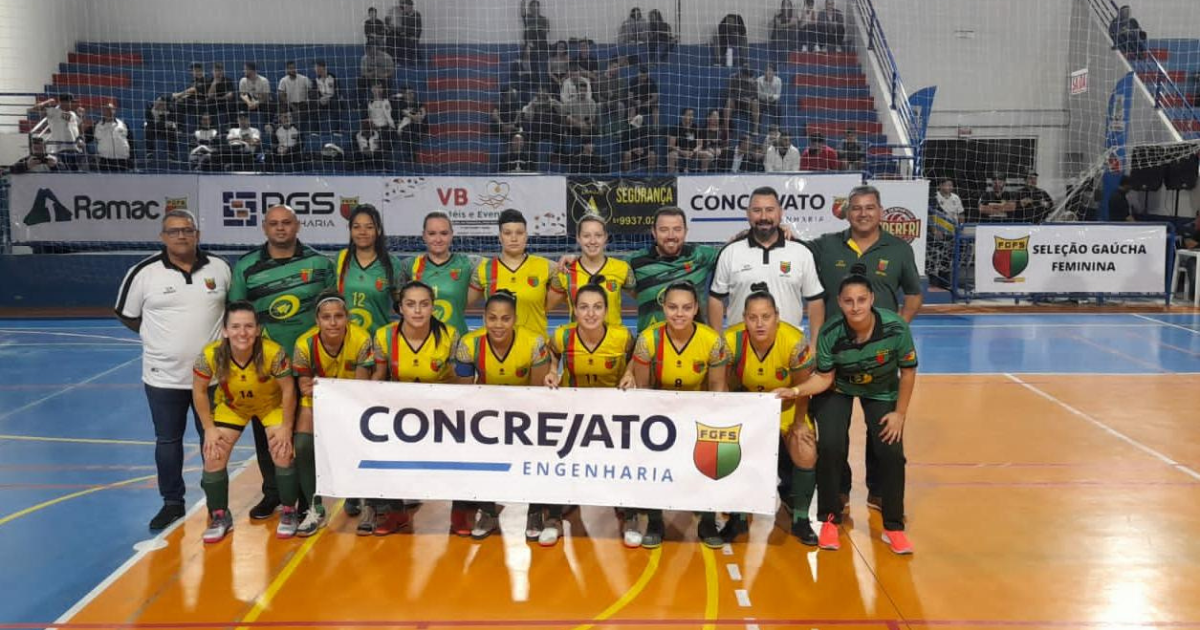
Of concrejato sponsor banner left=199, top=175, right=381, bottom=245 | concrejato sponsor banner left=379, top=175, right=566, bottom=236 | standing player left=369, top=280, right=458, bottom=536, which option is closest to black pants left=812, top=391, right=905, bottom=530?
standing player left=369, top=280, right=458, bottom=536

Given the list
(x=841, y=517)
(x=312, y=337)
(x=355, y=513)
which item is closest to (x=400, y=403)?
(x=312, y=337)

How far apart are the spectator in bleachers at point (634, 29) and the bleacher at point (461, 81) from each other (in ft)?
0.80

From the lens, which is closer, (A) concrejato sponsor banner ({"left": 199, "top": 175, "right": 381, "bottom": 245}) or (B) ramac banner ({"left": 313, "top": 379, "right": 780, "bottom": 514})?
(B) ramac banner ({"left": 313, "top": 379, "right": 780, "bottom": 514})

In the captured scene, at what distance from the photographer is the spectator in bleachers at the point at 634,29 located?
18734mm

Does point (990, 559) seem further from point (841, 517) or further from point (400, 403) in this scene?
point (400, 403)

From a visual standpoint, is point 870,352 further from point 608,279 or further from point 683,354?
point 608,279

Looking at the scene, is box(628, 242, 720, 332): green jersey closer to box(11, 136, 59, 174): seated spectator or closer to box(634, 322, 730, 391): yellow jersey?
box(634, 322, 730, 391): yellow jersey

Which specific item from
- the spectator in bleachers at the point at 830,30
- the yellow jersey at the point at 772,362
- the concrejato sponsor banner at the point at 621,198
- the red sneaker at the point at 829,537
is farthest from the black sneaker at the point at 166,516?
the spectator in bleachers at the point at 830,30

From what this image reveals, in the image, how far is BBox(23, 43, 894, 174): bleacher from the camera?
58.2 feet

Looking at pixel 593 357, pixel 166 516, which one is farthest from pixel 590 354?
pixel 166 516

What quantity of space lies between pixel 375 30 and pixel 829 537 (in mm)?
15253

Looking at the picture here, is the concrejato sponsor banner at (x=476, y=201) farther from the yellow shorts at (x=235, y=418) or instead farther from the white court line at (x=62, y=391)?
the yellow shorts at (x=235, y=418)

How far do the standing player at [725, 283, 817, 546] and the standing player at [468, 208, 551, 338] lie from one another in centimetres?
126

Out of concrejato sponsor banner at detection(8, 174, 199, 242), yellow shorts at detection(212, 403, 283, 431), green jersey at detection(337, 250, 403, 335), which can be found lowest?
yellow shorts at detection(212, 403, 283, 431)
